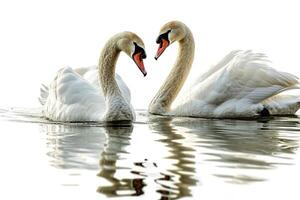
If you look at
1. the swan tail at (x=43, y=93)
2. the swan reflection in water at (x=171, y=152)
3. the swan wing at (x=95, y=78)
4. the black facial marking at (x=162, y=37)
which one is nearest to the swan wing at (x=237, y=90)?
the swan reflection in water at (x=171, y=152)

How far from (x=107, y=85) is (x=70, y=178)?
549 cm

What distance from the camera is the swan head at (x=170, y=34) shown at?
1719 cm

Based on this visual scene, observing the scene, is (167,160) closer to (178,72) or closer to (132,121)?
(132,121)

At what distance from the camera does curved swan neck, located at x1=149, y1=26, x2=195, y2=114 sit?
17703 mm

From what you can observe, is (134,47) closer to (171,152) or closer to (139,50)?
(139,50)

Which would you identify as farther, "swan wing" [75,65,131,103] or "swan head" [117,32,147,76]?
"swan wing" [75,65,131,103]

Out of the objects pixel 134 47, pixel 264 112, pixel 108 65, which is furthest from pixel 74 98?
pixel 264 112

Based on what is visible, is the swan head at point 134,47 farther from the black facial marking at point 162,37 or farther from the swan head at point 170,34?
the black facial marking at point 162,37

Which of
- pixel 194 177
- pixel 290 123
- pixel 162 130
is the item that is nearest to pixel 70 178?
pixel 194 177

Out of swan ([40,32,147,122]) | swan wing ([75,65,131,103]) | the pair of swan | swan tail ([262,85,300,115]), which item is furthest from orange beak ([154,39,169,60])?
swan tail ([262,85,300,115])

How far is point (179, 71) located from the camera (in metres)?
18.0

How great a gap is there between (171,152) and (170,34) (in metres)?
6.32

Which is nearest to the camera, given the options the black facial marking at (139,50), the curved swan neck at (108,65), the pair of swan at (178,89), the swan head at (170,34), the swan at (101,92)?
the black facial marking at (139,50)

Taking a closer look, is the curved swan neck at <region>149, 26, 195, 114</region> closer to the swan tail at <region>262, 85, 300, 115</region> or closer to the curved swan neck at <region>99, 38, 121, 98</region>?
the swan tail at <region>262, 85, 300, 115</region>
